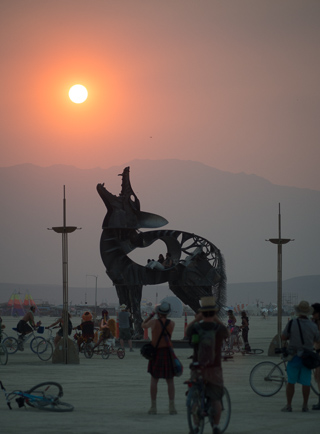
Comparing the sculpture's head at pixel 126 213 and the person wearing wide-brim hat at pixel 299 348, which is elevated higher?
the sculpture's head at pixel 126 213

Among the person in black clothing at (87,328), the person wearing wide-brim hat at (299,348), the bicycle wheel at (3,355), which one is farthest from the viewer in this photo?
the person in black clothing at (87,328)

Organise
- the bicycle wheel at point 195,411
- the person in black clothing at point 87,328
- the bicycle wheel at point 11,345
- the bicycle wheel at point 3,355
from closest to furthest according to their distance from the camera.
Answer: the bicycle wheel at point 195,411, the bicycle wheel at point 3,355, the person in black clothing at point 87,328, the bicycle wheel at point 11,345

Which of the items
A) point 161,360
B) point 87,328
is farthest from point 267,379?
point 87,328

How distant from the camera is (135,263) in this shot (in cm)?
3909

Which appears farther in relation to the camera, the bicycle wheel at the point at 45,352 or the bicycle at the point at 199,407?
the bicycle wheel at the point at 45,352

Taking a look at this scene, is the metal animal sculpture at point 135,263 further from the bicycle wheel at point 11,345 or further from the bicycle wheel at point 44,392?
the bicycle wheel at point 44,392

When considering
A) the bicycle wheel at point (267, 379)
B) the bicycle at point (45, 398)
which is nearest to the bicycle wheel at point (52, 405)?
the bicycle at point (45, 398)

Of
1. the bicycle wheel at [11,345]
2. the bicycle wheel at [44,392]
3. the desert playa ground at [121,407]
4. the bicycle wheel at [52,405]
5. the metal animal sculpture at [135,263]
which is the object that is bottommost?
the desert playa ground at [121,407]

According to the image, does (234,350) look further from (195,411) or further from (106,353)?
(195,411)

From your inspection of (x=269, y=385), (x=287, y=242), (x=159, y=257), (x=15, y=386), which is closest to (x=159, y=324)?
(x=269, y=385)

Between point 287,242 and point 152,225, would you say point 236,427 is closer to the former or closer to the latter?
point 287,242

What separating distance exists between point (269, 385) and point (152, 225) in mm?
21641

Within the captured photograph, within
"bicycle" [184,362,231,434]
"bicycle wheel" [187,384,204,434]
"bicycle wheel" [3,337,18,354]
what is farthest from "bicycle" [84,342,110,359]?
"bicycle wheel" [187,384,204,434]

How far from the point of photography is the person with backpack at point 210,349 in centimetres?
1251
